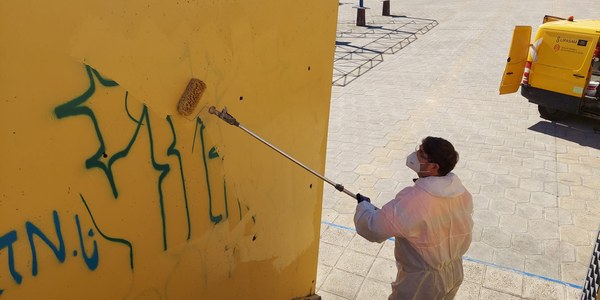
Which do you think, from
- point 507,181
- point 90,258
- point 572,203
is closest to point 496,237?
point 572,203

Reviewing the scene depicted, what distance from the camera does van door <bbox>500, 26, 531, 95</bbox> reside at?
26.6ft

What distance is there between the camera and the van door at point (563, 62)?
7543mm

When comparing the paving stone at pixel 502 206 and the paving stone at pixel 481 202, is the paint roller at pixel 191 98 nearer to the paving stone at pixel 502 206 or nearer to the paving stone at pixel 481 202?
the paving stone at pixel 481 202

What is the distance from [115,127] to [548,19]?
9.37 meters

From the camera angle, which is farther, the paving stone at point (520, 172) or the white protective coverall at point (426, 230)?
the paving stone at point (520, 172)

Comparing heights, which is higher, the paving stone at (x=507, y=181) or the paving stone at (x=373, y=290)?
the paving stone at (x=507, y=181)

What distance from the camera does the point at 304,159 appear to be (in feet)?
10.1

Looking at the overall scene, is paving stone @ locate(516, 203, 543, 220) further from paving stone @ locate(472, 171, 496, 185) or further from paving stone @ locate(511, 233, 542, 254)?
paving stone @ locate(472, 171, 496, 185)

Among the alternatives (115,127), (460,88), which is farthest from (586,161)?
(115,127)

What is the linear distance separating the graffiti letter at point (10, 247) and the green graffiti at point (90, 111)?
1.02ft

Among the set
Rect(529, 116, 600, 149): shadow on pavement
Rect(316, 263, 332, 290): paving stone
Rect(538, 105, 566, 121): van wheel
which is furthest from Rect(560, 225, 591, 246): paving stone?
Rect(538, 105, 566, 121): van wheel

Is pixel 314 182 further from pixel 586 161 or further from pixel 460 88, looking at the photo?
pixel 460 88

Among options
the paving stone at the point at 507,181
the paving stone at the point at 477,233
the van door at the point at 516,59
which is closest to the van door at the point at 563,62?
the van door at the point at 516,59

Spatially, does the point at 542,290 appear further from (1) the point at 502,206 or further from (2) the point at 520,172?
(2) the point at 520,172
